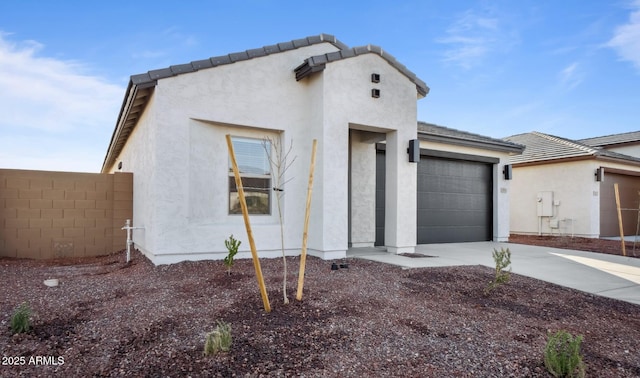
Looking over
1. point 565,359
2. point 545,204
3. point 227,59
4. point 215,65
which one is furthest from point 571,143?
point 565,359

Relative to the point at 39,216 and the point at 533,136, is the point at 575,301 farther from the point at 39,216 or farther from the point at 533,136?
the point at 533,136

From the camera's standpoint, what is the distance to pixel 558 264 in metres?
8.15

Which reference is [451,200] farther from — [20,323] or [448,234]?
[20,323]

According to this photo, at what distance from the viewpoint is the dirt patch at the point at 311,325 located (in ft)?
10.2

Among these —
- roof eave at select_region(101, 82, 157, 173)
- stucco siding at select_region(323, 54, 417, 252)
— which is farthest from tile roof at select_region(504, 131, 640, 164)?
roof eave at select_region(101, 82, 157, 173)

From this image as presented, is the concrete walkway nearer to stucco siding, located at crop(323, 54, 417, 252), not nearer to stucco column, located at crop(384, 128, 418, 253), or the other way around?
stucco column, located at crop(384, 128, 418, 253)

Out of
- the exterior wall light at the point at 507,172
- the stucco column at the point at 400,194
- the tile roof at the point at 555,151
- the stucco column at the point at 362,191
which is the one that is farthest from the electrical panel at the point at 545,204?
the stucco column at the point at 400,194

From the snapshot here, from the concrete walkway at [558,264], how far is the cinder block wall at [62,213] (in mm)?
5884

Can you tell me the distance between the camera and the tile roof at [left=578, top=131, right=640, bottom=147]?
19966mm

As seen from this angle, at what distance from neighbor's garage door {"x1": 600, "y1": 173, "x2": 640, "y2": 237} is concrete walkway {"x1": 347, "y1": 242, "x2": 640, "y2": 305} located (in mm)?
7284

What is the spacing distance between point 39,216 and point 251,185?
5.02 metres

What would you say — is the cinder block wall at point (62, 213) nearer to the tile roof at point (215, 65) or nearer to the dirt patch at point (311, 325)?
the tile roof at point (215, 65)

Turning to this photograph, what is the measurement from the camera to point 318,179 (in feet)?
25.3

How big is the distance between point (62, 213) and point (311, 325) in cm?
760
